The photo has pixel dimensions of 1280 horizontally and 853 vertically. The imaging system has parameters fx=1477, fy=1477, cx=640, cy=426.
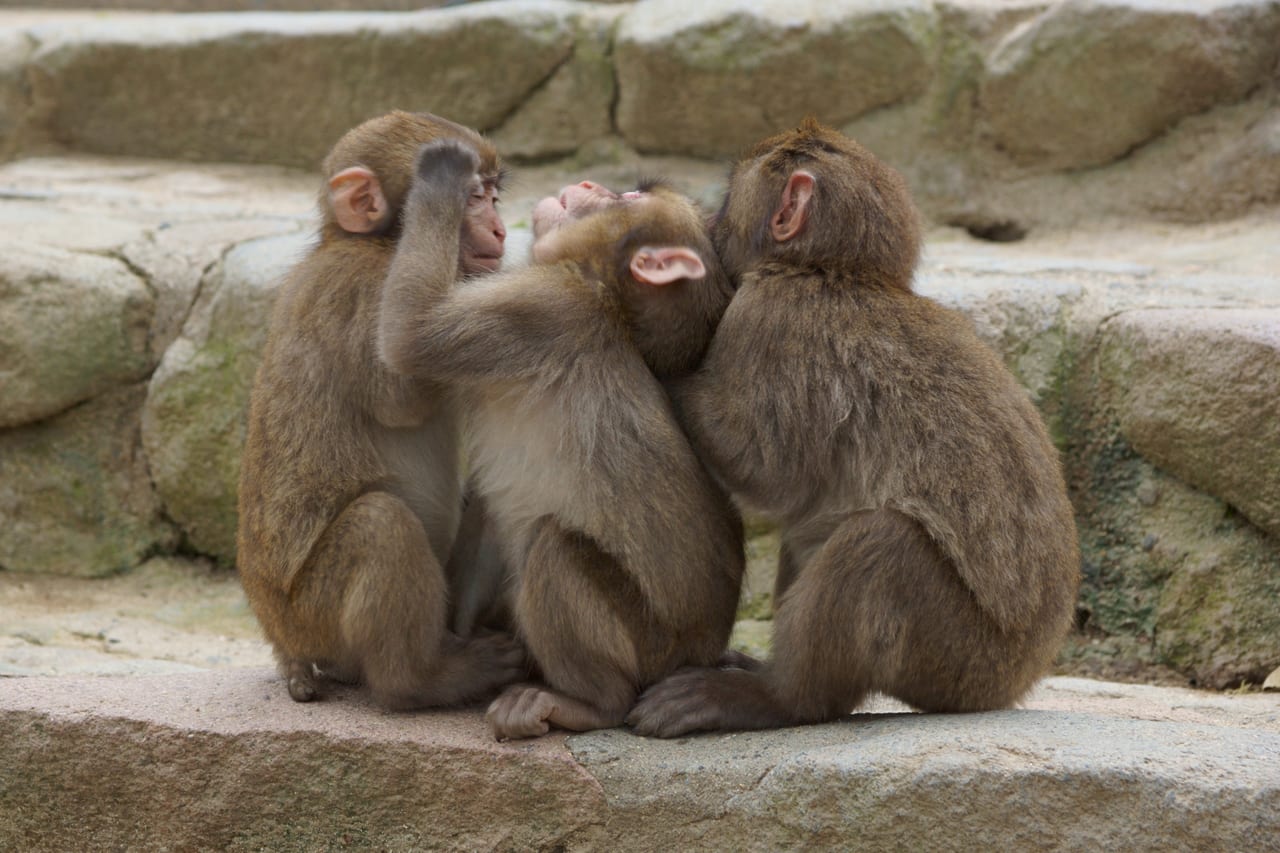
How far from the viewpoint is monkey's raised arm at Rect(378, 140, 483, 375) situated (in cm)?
408

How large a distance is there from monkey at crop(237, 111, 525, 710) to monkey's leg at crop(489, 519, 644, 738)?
0.28 metres

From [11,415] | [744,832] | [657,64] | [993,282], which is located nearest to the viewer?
[744,832]

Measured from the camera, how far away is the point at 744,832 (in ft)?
12.8

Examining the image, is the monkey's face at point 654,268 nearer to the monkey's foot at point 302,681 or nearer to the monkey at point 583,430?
the monkey at point 583,430

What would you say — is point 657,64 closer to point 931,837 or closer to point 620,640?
point 620,640

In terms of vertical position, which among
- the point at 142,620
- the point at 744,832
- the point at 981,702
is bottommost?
the point at 142,620

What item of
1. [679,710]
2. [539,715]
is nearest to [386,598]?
[539,715]

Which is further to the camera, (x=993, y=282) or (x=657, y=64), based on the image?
(x=657, y=64)

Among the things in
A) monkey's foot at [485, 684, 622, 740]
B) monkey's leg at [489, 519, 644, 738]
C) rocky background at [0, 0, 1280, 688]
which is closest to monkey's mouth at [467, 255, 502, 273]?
monkey's leg at [489, 519, 644, 738]

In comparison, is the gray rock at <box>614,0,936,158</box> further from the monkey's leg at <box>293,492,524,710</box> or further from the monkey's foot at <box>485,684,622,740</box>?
the monkey's foot at <box>485,684,622,740</box>

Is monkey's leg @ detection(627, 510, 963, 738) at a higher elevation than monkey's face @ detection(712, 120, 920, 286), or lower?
lower

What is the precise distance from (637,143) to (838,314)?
5.03m

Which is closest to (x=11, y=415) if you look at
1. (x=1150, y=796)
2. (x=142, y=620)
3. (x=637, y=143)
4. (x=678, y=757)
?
(x=142, y=620)

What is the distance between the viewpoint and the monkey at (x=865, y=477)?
398 centimetres
